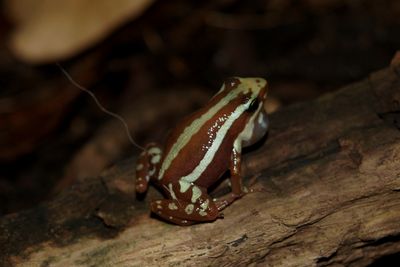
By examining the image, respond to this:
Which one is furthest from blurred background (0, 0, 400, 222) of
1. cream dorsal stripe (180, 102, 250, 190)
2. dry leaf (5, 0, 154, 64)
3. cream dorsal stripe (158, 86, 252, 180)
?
cream dorsal stripe (180, 102, 250, 190)

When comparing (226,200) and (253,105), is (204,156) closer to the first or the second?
(226,200)

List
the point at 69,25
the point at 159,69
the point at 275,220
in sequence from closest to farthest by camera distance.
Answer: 1. the point at 275,220
2. the point at 69,25
3. the point at 159,69

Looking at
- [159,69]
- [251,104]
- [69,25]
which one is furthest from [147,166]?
[159,69]

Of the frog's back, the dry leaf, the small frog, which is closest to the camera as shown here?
the small frog

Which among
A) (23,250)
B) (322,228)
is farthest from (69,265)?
(322,228)

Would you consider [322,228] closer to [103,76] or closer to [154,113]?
[154,113]

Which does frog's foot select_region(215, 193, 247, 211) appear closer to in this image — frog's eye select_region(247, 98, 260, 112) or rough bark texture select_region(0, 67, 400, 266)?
rough bark texture select_region(0, 67, 400, 266)
